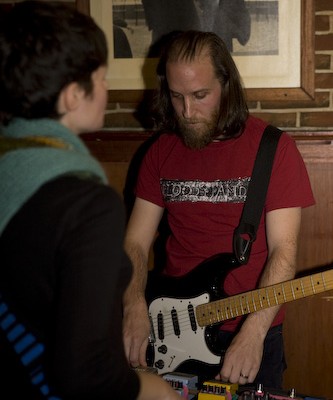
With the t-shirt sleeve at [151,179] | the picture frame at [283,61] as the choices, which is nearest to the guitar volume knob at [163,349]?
the t-shirt sleeve at [151,179]

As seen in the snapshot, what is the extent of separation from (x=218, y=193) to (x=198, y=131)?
0.26 metres

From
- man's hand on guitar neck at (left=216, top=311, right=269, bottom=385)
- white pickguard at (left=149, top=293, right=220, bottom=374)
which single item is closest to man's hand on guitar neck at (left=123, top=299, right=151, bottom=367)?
white pickguard at (left=149, top=293, right=220, bottom=374)

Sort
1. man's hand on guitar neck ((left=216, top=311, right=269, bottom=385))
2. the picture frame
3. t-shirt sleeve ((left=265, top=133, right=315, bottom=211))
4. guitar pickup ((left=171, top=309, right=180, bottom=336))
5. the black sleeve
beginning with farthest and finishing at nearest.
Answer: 1. the picture frame
2. guitar pickup ((left=171, top=309, right=180, bottom=336))
3. t-shirt sleeve ((left=265, top=133, right=315, bottom=211))
4. man's hand on guitar neck ((left=216, top=311, right=269, bottom=385))
5. the black sleeve

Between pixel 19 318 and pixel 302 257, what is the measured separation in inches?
80.1

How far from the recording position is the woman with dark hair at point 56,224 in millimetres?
1036

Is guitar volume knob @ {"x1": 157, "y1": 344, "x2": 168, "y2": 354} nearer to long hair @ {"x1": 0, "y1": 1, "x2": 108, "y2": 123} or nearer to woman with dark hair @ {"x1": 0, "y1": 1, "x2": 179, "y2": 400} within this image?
woman with dark hair @ {"x1": 0, "y1": 1, "x2": 179, "y2": 400}

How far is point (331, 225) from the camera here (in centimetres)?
290

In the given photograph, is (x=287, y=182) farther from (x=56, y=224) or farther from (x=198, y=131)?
(x=56, y=224)

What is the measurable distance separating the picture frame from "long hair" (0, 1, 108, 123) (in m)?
1.89

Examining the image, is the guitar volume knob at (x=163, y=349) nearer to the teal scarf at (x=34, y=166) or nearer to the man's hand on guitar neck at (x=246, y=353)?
the man's hand on guitar neck at (x=246, y=353)

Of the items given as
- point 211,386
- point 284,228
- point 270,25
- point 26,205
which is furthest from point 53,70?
point 270,25

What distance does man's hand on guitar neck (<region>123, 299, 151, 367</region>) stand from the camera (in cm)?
234

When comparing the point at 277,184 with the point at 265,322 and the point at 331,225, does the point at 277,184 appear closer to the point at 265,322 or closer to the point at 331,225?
the point at 265,322

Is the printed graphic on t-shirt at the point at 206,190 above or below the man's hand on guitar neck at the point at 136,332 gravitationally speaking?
above
